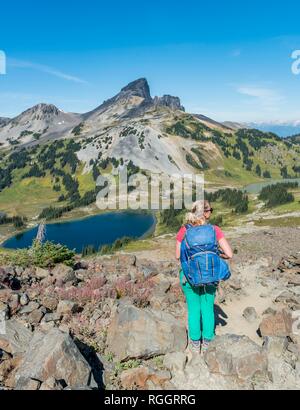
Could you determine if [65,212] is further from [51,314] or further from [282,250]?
[51,314]

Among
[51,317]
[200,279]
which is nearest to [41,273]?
[51,317]

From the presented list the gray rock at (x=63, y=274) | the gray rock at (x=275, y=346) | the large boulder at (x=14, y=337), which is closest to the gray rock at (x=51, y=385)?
the large boulder at (x=14, y=337)

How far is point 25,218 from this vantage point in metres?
160

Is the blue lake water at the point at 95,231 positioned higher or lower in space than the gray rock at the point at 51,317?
lower

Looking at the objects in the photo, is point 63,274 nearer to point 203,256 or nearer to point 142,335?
point 142,335

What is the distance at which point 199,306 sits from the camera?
1180cm

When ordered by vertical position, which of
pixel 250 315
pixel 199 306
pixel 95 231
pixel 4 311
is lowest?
pixel 95 231

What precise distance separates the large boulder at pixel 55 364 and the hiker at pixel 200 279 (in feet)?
12.5

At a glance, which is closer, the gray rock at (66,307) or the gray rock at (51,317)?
the gray rock at (51,317)

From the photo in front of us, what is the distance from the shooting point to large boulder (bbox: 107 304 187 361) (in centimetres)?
1191

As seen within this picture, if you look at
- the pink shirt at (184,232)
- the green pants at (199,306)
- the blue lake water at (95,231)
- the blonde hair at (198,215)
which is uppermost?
the blonde hair at (198,215)

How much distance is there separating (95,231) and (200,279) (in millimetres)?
122800

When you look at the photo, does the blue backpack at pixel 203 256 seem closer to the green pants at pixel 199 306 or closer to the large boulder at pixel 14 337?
the green pants at pixel 199 306

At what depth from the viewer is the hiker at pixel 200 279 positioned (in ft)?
35.9
